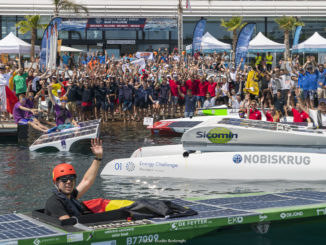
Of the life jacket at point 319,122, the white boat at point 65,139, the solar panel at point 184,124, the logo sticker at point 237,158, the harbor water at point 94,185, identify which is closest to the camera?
the harbor water at point 94,185

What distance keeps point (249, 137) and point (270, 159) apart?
1.13 meters

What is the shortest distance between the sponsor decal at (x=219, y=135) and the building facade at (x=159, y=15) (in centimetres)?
2953

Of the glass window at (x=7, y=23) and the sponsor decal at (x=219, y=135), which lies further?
the glass window at (x=7, y=23)

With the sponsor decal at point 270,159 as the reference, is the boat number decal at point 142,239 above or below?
below

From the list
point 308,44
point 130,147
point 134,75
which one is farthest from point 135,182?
point 308,44

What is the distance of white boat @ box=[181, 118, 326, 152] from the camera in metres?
13.8

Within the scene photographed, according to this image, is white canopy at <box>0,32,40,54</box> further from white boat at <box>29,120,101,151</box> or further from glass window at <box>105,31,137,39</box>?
glass window at <box>105,31,137,39</box>

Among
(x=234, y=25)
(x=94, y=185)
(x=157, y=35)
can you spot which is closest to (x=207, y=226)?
(x=94, y=185)

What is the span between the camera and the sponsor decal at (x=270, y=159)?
12953 mm

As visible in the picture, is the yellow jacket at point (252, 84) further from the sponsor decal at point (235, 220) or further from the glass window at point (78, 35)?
the glass window at point (78, 35)

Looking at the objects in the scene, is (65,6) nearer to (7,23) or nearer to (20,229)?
(7,23)

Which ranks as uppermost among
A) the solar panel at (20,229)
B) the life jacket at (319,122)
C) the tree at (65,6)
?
the tree at (65,6)

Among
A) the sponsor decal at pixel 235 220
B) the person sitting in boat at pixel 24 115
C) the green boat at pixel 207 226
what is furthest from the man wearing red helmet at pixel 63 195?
the person sitting in boat at pixel 24 115

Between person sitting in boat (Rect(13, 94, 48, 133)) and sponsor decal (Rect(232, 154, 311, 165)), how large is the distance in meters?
8.48
